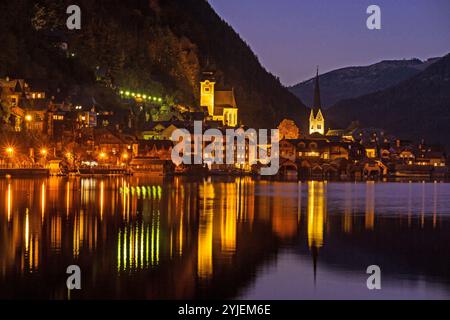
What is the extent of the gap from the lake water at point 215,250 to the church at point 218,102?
4375 inches

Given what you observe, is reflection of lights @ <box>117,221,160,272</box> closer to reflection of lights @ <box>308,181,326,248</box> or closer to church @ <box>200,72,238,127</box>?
reflection of lights @ <box>308,181,326,248</box>

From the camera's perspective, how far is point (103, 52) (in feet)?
450

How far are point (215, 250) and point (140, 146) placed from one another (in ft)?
280

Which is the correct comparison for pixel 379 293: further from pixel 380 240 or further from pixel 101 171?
pixel 101 171

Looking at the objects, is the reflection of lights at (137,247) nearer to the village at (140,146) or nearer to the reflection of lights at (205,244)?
the reflection of lights at (205,244)

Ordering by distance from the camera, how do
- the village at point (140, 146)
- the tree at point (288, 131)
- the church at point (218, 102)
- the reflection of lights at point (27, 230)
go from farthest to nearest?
the church at point (218, 102), the tree at point (288, 131), the village at point (140, 146), the reflection of lights at point (27, 230)

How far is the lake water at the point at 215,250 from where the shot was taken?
819 inches

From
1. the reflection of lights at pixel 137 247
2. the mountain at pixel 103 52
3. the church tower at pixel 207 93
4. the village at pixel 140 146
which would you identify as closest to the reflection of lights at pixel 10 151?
the village at pixel 140 146

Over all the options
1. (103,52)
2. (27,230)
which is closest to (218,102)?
(103,52)

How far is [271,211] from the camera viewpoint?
45969 millimetres

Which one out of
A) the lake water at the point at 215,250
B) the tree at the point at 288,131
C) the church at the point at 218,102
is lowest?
the lake water at the point at 215,250

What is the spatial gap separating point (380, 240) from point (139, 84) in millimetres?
106036

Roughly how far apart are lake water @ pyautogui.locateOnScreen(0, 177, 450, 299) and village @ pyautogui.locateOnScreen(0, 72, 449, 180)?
154 ft

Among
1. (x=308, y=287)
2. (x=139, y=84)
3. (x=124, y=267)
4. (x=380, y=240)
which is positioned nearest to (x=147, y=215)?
(x=380, y=240)
